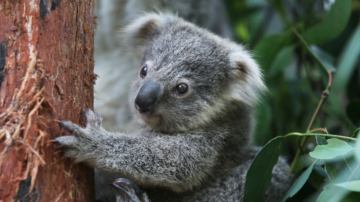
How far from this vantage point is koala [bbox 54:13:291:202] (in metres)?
1.73

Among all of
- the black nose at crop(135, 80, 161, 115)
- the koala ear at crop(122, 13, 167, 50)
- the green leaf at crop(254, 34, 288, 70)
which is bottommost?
the black nose at crop(135, 80, 161, 115)

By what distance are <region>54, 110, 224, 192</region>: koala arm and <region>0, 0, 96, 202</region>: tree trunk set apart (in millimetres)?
83

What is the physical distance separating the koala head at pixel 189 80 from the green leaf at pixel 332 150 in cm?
78

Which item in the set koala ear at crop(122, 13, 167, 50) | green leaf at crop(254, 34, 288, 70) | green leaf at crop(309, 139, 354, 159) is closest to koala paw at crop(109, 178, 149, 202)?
green leaf at crop(309, 139, 354, 159)

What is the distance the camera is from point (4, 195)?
3.86ft

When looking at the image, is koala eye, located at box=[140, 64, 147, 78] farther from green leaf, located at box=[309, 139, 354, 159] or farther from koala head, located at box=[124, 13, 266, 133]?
green leaf, located at box=[309, 139, 354, 159]

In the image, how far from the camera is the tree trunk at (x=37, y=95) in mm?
1208

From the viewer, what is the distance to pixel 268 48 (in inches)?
116

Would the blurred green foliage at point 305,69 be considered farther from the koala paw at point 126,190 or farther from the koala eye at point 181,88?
the koala paw at point 126,190

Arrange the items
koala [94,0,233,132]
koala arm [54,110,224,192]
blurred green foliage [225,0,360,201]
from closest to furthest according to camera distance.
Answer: koala arm [54,110,224,192] → blurred green foliage [225,0,360,201] → koala [94,0,233,132]

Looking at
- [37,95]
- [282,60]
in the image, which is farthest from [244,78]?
[37,95]

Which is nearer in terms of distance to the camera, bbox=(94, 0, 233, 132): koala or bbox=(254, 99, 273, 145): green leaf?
bbox=(254, 99, 273, 145): green leaf

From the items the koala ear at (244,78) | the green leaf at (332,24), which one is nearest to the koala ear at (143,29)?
the koala ear at (244,78)

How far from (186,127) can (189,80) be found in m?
0.31
